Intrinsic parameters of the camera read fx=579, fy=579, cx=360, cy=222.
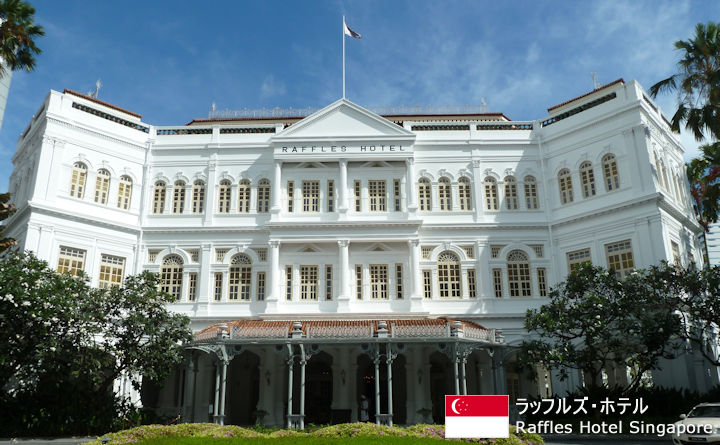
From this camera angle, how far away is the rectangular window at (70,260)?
25469mm

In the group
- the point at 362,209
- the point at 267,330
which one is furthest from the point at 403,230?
the point at 267,330

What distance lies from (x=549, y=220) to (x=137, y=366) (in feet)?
63.0

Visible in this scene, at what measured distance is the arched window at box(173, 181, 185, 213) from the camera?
28.8 m

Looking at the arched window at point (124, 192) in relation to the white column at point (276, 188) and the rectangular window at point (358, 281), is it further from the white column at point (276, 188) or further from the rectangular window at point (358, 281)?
the rectangular window at point (358, 281)

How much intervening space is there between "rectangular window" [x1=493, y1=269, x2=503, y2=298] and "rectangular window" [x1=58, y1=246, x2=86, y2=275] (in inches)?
743

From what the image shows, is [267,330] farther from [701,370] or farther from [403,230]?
[701,370]

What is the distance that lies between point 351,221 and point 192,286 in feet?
26.6

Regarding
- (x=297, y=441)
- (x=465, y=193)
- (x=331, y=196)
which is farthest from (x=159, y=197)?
(x=297, y=441)

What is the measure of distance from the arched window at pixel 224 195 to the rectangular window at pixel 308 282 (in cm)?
510

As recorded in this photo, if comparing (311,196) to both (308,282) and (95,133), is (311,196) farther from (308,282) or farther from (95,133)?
(95,133)

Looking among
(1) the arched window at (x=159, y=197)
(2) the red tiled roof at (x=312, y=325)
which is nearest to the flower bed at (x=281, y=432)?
(2) the red tiled roof at (x=312, y=325)

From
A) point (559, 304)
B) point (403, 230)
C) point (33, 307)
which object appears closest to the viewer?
point (33, 307)

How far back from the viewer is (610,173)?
86.9 ft

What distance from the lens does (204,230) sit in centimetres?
2778
